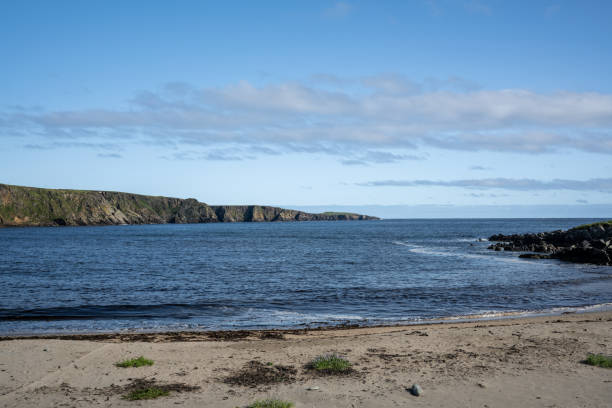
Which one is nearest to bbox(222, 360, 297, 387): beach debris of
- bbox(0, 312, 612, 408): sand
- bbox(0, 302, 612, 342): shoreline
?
bbox(0, 312, 612, 408): sand

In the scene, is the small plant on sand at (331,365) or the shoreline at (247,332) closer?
the small plant on sand at (331,365)

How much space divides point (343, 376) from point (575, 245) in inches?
2297

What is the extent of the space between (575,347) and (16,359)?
18.3 m

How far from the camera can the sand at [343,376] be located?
10.5 metres

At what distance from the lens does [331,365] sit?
42.4ft

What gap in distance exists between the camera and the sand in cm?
1052

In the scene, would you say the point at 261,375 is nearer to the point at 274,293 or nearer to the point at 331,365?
the point at 331,365

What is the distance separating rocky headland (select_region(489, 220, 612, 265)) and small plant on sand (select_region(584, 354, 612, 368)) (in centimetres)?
4275

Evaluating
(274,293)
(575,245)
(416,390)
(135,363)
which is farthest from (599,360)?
(575,245)

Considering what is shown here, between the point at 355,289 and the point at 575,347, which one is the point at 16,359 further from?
the point at 355,289

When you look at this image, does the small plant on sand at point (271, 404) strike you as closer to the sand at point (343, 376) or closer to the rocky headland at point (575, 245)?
the sand at point (343, 376)

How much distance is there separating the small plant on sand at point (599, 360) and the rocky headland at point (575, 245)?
4275 centimetres

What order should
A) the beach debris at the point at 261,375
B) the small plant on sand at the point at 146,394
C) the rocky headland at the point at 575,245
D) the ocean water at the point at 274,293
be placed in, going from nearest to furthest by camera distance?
the small plant on sand at the point at 146,394, the beach debris at the point at 261,375, the ocean water at the point at 274,293, the rocky headland at the point at 575,245

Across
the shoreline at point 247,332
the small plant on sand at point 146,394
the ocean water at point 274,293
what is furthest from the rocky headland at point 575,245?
the small plant on sand at point 146,394
